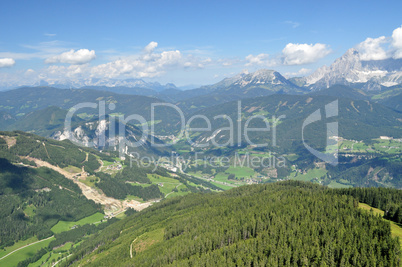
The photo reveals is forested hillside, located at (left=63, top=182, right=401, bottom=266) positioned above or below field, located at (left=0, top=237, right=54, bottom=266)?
above

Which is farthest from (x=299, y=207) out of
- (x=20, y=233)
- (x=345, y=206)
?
(x=20, y=233)

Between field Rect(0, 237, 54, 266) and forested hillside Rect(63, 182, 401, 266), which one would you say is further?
field Rect(0, 237, 54, 266)

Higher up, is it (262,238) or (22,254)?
(262,238)

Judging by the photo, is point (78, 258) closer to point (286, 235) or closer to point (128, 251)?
point (128, 251)

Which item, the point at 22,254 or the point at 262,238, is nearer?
the point at 262,238

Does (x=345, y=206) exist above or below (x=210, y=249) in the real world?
above
